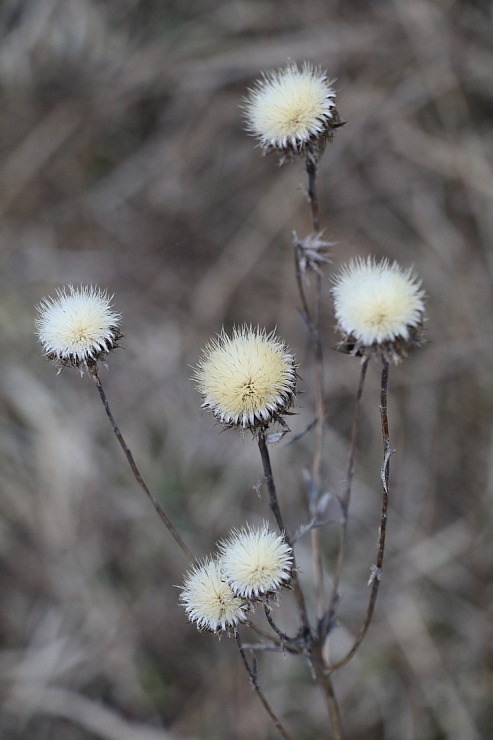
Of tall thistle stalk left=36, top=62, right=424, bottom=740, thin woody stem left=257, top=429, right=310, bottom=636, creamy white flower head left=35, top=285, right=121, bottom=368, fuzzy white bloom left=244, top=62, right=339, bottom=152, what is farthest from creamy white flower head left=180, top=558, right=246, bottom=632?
fuzzy white bloom left=244, top=62, right=339, bottom=152

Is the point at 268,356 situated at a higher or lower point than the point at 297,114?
lower

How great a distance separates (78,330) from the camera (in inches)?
57.3

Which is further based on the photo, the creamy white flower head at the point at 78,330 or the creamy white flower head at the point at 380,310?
the creamy white flower head at the point at 78,330

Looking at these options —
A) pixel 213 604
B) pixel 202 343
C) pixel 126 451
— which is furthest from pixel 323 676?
pixel 202 343

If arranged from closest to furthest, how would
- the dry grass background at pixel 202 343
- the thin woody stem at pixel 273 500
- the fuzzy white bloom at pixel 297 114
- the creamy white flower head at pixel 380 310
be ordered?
the creamy white flower head at pixel 380 310
the thin woody stem at pixel 273 500
the fuzzy white bloom at pixel 297 114
the dry grass background at pixel 202 343

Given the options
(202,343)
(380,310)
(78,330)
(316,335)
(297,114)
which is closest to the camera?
(380,310)

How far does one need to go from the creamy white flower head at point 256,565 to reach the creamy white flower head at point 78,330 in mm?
426

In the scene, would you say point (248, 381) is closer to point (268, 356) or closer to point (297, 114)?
point (268, 356)

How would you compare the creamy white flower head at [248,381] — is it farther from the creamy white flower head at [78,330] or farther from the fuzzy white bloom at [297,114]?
the fuzzy white bloom at [297,114]

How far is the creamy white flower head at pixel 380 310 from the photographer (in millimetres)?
1312

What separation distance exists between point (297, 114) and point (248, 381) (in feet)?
1.83

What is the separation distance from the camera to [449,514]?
3969 mm

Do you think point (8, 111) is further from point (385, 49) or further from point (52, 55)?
point (385, 49)

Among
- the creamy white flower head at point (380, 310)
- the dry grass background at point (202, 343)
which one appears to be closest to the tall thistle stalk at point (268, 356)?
the creamy white flower head at point (380, 310)
